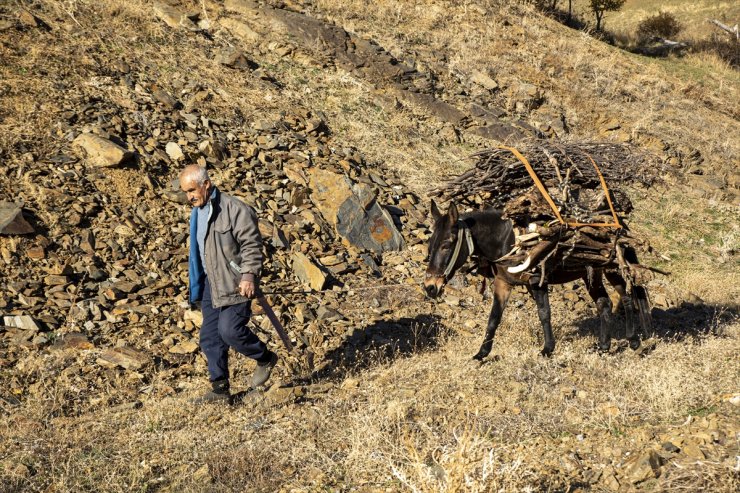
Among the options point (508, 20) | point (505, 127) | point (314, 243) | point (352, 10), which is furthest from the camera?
point (508, 20)

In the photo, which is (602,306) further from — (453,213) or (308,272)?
(308,272)

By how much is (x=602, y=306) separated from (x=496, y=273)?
1.62 metres

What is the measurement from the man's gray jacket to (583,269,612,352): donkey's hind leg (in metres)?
4.07

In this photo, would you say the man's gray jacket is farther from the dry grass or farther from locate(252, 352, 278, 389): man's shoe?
the dry grass

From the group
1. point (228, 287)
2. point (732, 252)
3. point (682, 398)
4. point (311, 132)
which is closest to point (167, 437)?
point (228, 287)

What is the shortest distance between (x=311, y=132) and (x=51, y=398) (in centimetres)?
731

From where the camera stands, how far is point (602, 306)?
8.03m

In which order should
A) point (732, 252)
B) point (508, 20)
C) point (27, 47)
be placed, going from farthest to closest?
point (508, 20) < point (732, 252) < point (27, 47)

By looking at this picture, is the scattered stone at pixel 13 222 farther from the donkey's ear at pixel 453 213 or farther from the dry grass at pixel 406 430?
the donkey's ear at pixel 453 213

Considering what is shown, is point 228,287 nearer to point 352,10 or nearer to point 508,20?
point 352,10

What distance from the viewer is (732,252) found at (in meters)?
13.0

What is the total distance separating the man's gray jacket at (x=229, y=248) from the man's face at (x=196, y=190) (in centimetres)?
8

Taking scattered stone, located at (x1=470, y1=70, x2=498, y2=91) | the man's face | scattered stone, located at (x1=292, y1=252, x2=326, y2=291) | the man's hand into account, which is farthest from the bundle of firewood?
scattered stone, located at (x1=470, y1=70, x2=498, y2=91)

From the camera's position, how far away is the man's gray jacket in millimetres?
5930
